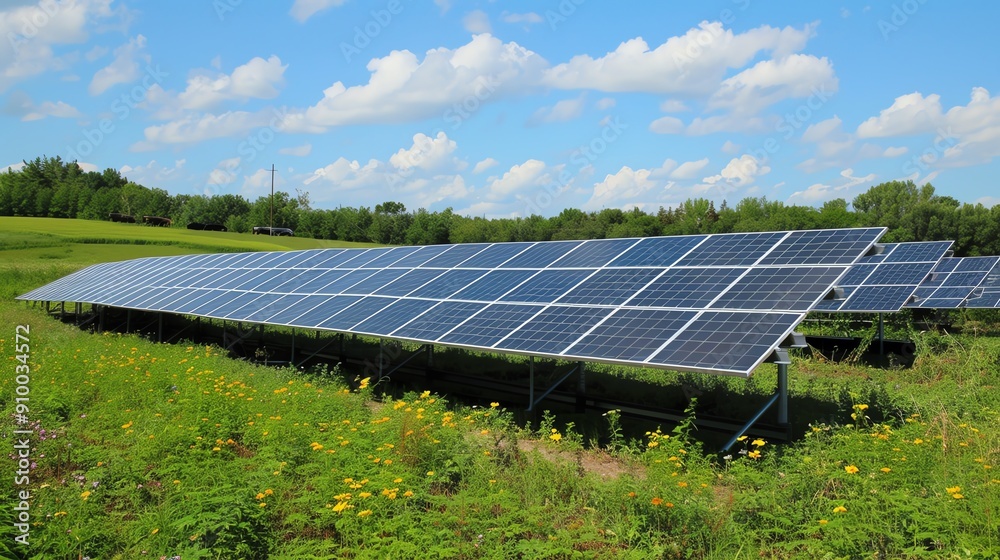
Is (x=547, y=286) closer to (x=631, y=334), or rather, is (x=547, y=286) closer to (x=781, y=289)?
(x=631, y=334)

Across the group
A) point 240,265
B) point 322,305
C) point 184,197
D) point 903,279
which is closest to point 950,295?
point 903,279

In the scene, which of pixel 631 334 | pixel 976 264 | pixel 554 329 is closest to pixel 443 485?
pixel 631 334

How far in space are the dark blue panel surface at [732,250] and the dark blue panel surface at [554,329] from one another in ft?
10.6

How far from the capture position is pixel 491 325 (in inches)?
547

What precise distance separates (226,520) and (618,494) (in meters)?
4.38

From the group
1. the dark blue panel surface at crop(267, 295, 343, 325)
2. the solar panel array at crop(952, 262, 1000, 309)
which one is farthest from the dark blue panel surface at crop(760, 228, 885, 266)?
the solar panel array at crop(952, 262, 1000, 309)

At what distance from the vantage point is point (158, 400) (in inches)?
496

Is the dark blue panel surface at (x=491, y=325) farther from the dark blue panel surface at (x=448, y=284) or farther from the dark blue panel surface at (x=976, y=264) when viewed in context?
the dark blue panel surface at (x=976, y=264)

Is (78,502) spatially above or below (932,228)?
below

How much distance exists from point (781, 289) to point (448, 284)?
8565 millimetres

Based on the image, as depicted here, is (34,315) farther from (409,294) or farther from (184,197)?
(184,197)

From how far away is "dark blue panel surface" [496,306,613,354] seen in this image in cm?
1216

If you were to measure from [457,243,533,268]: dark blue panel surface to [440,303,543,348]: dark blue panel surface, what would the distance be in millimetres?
4675

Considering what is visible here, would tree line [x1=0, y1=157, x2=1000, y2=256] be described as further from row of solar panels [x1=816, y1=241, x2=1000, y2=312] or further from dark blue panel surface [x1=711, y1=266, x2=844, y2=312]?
dark blue panel surface [x1=711, y1=266, x2=844, y2=312]
